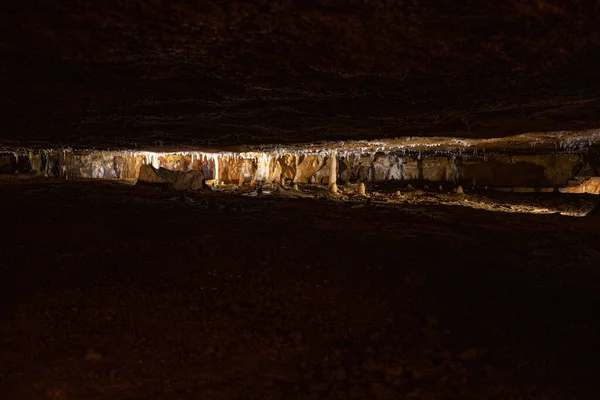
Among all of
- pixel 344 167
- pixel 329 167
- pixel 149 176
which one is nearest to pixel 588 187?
pixel 344 167

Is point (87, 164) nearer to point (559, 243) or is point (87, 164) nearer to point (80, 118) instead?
point (80, 118)

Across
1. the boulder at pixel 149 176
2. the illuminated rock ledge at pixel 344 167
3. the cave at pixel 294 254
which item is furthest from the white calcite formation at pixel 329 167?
the cave at pixel 294 254

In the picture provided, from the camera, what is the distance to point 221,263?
15.1ft

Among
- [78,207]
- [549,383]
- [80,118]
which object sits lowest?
[549,383]

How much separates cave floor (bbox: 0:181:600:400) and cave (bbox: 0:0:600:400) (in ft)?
0.06

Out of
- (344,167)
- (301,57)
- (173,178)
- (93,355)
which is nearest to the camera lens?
(93,355)

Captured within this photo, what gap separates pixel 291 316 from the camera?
10.9 ft

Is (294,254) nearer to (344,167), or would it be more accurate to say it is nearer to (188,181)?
(188,181)

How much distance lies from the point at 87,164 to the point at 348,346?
102 feet

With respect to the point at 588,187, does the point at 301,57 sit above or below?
above

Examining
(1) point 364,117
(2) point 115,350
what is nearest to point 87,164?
(1) point 364,117

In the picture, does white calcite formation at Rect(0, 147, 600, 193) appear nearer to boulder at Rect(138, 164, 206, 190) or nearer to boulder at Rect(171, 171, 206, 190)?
boulder at Rect(171, 171, 206, 190)

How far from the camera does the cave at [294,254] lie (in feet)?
8.24

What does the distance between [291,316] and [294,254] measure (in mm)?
1674
